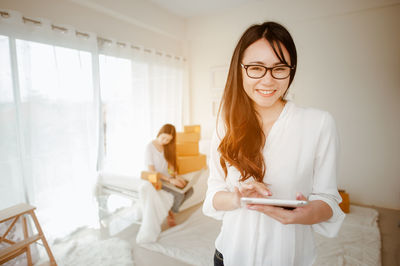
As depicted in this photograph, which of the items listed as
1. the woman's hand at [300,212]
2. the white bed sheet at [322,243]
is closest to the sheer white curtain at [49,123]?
the white bed sheet at [322,243]

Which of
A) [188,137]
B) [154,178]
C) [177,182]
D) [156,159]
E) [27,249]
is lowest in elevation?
[27,249]

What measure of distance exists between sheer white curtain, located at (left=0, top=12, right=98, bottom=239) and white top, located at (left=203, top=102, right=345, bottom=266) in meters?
2.09

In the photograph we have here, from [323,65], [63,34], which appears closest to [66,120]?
[63,34]

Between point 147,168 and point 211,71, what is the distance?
213cm

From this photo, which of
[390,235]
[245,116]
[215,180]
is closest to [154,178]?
[215,180]

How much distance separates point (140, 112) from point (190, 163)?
983 millimetres

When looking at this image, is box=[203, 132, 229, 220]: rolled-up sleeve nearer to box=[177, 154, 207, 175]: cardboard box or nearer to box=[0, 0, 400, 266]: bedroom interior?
box=[0, 0, 400, 266]: bedroom interior

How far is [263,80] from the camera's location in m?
0.73

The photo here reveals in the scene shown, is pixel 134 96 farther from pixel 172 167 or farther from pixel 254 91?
pixel 254 91

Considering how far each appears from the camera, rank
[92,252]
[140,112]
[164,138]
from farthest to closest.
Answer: [140,112] → [164,138] → [92,252]

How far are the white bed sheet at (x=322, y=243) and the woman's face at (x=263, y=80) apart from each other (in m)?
1.67

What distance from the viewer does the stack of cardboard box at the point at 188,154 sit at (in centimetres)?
295

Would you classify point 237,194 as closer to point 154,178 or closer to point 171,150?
point 154,178

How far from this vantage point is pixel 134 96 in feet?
10.3
